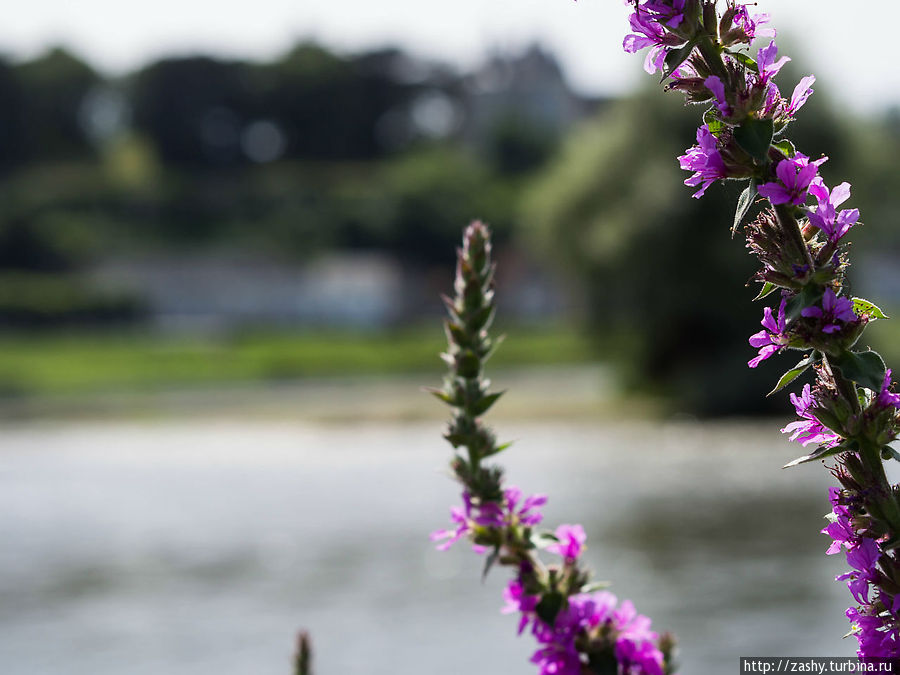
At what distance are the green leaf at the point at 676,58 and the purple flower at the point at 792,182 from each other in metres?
0.15

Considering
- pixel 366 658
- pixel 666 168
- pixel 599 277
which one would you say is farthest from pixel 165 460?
pixel 366 658

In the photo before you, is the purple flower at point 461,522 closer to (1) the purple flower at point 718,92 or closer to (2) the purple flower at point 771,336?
(2) the purple flower at point 771,336

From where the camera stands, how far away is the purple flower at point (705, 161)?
1.38 meters

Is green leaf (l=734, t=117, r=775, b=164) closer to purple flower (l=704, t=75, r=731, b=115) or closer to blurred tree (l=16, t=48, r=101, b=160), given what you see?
purple flower (l=704, t=75, r=731, b=115)

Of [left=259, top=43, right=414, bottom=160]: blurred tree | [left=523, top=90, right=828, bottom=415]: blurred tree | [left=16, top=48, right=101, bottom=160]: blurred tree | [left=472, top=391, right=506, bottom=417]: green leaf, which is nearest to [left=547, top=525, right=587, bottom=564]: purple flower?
[left=472, top=391, right=506, bottom=417]: green leaf

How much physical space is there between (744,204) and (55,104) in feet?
322

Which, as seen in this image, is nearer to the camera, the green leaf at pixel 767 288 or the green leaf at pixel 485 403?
the green leaf at pixel 767 288

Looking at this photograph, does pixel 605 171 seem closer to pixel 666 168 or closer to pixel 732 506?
pixel 666 168

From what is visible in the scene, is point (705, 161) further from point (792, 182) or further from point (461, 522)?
point (461, 522)

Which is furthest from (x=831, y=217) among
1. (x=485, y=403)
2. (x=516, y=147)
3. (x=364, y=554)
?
(x=516, y=147)

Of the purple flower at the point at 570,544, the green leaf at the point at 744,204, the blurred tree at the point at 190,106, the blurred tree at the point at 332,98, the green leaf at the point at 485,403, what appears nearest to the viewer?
the green leaf at the point at 744,204

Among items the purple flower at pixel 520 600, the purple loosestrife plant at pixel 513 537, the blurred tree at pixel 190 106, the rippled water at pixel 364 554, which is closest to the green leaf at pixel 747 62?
the purple loosestrife plant at pixel 513 537

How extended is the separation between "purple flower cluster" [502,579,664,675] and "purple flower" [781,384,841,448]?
0.44 metres

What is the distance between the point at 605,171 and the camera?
2322cm
